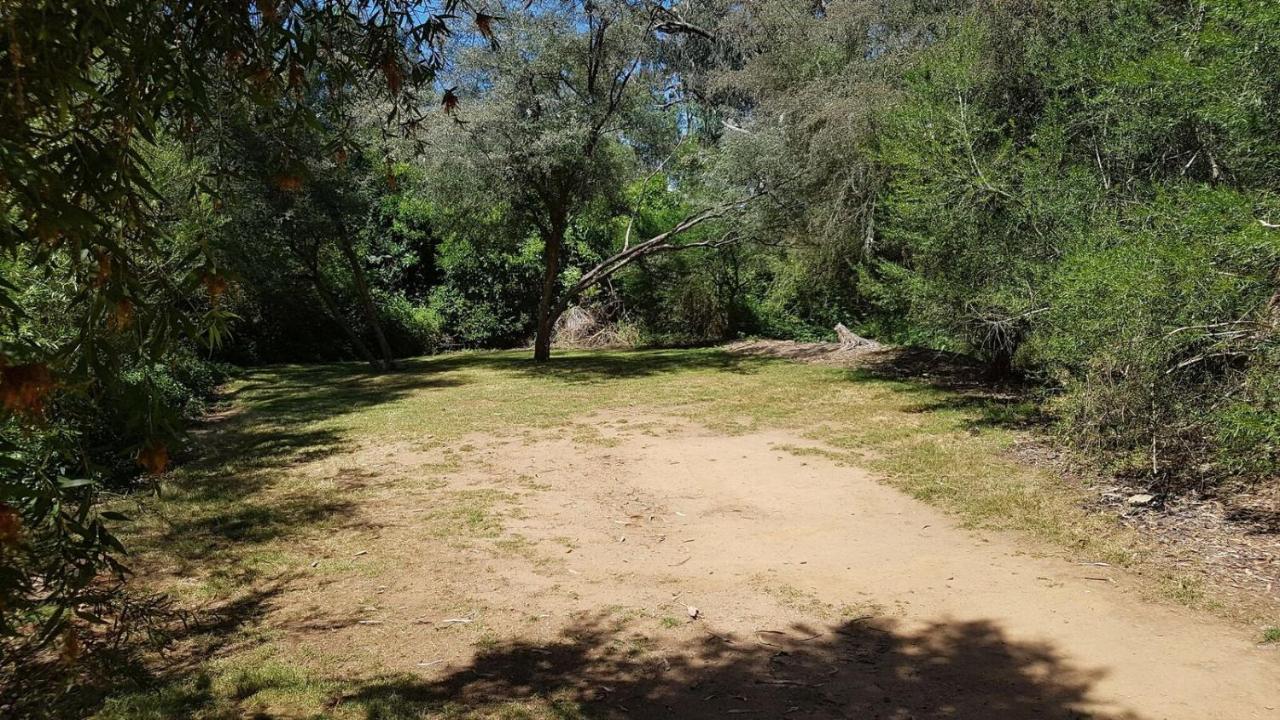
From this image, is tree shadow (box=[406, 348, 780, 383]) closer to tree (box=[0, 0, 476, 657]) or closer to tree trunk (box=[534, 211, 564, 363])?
tree trunk (box=[534, 211, 564, 363])

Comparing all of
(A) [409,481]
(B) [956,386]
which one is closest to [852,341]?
(B) [956,386]

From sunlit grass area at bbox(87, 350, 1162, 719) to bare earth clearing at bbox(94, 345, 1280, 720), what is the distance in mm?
40

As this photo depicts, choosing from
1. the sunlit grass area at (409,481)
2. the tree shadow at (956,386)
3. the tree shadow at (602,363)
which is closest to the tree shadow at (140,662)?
the sunlit grass area at (409,481)

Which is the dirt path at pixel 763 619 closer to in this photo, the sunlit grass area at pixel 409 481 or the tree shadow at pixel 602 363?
the sunlit grass area at pixel 409 481

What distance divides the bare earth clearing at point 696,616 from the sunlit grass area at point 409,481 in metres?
0.04

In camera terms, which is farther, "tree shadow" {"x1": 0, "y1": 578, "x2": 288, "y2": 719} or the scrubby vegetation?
"tree shadow" {"x1": 0, "y1": 578, "x2": 288, "y2": 719}

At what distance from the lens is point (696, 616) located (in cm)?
454

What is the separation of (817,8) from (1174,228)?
41.0 feet

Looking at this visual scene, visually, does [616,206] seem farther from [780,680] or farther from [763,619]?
[780,680]

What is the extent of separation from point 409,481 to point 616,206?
1339 centimetres

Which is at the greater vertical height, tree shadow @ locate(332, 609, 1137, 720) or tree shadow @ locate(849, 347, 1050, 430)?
tree shadow @ locate(849, 347, 1050, 430)

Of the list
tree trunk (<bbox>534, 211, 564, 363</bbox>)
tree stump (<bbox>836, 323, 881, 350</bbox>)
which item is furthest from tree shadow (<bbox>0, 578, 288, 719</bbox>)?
tree stump (<bbox>836, 323, 881, 350</bbox>)

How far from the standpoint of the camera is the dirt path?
12.0 feet

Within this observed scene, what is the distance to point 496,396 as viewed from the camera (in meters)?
12.3
